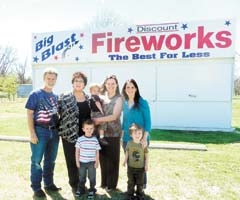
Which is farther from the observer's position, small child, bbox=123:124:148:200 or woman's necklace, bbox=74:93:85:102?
woman's necklace, bbox=74:93:85:102

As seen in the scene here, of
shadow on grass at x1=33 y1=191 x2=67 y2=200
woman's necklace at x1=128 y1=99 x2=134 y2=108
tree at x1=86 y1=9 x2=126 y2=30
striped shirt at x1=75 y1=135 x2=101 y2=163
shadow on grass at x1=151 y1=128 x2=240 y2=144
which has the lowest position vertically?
shadow on grass at x1=33 y1=191 x2=67 y2=200

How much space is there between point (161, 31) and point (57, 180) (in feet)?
26.6

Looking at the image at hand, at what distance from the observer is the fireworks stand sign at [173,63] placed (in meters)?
11.5

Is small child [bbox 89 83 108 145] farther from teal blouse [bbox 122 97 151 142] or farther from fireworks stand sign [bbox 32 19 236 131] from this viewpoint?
fireworks stand sign [bbox 32 19 236 131]

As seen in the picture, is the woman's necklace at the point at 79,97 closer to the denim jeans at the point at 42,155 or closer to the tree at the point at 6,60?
the denim jeans at the point at 42,155

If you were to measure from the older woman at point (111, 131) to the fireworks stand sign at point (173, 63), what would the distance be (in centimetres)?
753

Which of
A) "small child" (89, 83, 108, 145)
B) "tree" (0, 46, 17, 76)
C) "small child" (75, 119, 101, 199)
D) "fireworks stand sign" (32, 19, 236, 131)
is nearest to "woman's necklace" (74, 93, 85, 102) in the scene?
"small child" (89, 83, 108, 145)

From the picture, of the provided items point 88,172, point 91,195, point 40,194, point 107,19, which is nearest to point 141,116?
point 88,172

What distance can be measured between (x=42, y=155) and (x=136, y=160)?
1.39 m

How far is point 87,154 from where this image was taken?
448 centimetres

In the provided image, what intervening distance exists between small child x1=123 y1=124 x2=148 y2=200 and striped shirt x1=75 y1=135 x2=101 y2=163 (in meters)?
0.50

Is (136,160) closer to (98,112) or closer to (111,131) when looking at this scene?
(111,131)

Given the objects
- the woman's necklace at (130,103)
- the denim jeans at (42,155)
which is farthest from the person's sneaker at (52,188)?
the woman's necklace at (130,103)

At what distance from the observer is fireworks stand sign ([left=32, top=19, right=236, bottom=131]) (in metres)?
11.5
